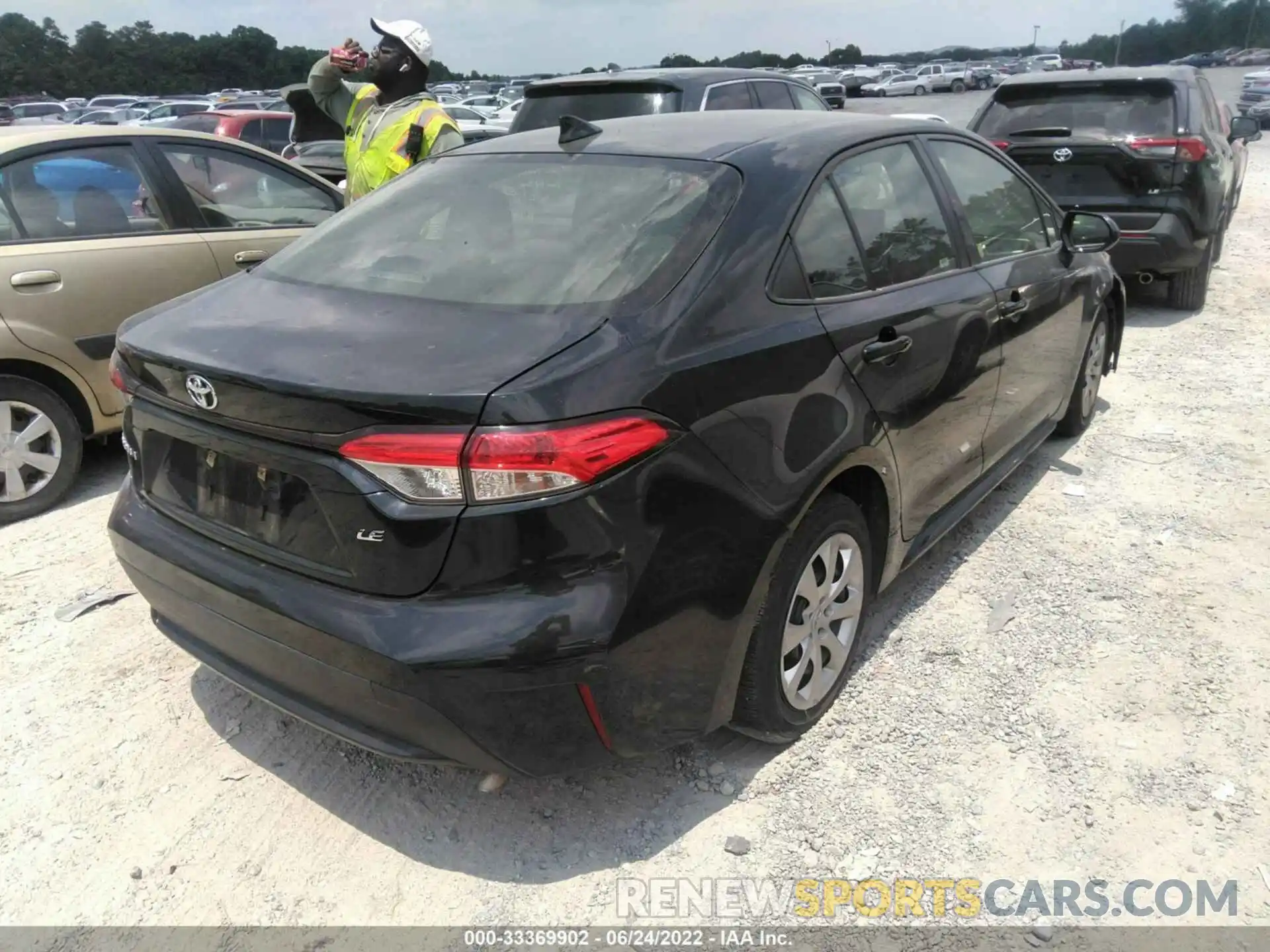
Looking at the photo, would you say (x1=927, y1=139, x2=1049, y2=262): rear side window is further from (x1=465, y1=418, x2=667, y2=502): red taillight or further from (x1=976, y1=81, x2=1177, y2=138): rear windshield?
(x1=976, y1=81, x2=1177, y2=138): rear windshield

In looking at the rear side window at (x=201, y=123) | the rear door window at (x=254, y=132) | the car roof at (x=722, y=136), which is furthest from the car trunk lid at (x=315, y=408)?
the rear door window at (x=254, y=132)

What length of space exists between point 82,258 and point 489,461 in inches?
135

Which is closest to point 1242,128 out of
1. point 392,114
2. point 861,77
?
point 392,114

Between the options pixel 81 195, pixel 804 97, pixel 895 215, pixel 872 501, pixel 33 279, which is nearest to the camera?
pixel 872 501

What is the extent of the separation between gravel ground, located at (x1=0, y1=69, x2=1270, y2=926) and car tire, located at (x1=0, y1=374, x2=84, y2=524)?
71cm

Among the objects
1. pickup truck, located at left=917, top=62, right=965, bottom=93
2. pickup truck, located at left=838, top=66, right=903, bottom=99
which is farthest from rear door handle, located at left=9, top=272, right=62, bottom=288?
pickup truck, located at left=917, top=62, right=965, bottom=93

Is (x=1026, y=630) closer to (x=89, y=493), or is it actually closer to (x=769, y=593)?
(x=769, y=593)

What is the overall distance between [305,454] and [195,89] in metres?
84.3

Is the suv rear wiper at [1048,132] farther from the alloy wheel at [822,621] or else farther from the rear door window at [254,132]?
the rear door window at [254,132]

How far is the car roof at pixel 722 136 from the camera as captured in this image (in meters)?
2.80

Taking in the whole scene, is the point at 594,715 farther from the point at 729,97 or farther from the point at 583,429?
the point at 729,97

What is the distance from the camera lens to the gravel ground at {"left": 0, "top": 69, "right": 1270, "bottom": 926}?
7.80ft

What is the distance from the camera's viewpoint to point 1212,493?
436cm

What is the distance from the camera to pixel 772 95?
729 centimetres
